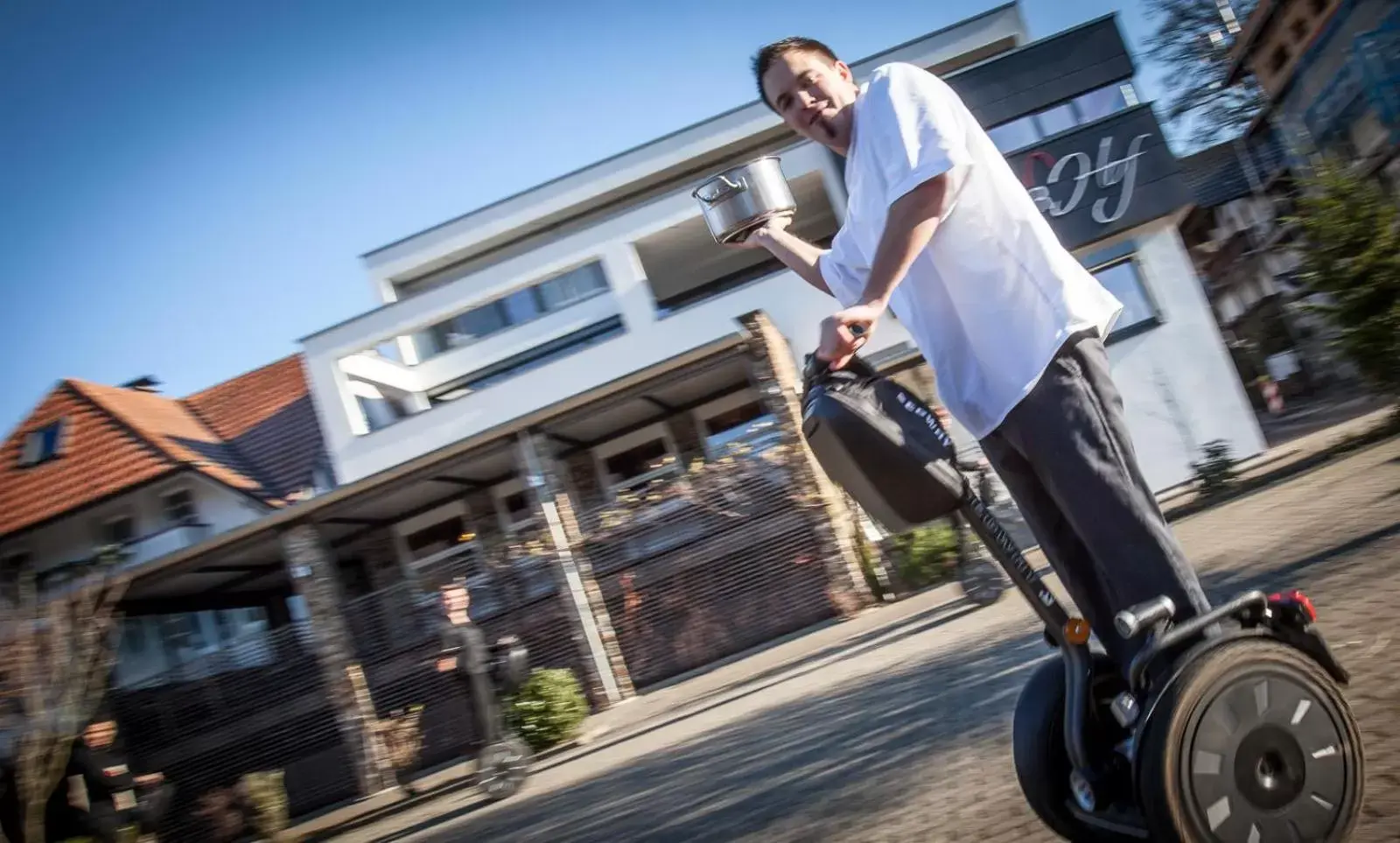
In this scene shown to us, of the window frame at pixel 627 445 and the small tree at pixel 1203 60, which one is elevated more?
the small tree at pixel 1203 60

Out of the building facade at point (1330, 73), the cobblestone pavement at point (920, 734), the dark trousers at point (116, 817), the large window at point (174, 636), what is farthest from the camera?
the large window at point (174, 636)

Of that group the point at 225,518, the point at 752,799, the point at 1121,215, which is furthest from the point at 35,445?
the point at 752,799

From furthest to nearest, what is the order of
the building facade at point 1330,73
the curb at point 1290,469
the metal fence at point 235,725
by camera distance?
the building facade at point 1330,73
the metal fence at point 235,725
the curb at point 1290,469

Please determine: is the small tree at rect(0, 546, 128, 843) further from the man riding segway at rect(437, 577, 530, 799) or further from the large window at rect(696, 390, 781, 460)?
the large window at rect(696, 390, 781, 460)

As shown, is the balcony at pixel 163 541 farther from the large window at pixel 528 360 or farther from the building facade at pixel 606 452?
the large window at pixel 528 360

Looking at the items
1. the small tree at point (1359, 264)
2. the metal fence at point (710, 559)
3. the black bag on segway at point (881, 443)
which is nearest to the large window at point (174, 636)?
the metal fence at point (710, 559)

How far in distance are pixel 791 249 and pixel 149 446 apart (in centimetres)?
2809

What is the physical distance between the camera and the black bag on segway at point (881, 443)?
6.29 ft

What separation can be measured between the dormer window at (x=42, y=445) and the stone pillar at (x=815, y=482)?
2030 centimetres

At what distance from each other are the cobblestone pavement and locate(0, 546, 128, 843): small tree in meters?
3.66

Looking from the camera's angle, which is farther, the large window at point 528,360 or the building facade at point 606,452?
the large window at point 528,360

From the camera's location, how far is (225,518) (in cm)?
2661

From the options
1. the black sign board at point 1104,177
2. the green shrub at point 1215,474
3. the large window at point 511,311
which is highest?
the large window at point 511,311

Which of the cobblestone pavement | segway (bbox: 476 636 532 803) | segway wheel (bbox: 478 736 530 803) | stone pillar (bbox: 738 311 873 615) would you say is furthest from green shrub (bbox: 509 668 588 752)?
stone pillar (bbox: 738 311 873 615)
